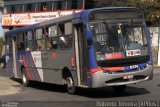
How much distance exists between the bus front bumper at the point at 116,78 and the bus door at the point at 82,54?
0.66 metres

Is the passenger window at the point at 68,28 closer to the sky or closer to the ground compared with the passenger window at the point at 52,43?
closer to the sky

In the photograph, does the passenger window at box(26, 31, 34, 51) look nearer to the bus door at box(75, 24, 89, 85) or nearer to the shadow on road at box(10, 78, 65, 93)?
the shadow on road at box(10, 78, 65, 93)

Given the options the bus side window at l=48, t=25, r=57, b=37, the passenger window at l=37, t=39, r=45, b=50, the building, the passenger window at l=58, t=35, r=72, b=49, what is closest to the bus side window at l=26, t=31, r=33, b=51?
the passenger window at l=37, t=39, r=45, b=50

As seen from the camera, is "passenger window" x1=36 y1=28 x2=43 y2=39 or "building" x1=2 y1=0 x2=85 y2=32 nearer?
"passenger window" x1=36 y1=28 x2=43 y2=39

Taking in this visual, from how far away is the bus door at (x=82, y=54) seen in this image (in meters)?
14.9

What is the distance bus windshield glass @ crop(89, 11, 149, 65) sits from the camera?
14.5 meters

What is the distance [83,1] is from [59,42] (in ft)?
100

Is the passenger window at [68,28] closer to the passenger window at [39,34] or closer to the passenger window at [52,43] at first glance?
the passenger window at [52,43]

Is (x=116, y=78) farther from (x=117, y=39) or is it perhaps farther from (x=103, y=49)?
(x=117, y=39)

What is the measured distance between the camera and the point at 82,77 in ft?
50.0

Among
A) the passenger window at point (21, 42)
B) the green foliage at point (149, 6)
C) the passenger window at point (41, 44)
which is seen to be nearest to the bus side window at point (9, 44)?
the passenger window at point (21, 42)

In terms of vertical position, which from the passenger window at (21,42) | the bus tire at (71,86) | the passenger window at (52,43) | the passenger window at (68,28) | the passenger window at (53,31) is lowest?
the bus tire at (71,86)

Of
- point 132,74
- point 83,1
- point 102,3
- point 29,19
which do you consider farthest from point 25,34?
point 29,19

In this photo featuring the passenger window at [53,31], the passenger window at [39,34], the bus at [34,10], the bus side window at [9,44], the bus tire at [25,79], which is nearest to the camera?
the passenger window at [53,31]
